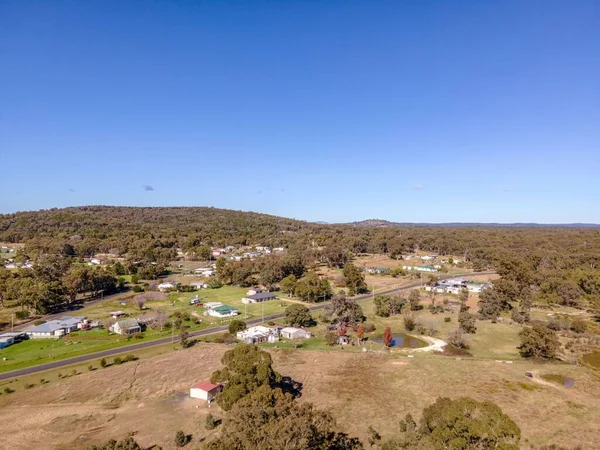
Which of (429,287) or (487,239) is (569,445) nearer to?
(429,287)

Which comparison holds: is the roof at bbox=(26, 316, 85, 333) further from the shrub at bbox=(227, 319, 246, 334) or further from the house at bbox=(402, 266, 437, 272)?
the house at bbox=(402, 266, 437, 272)

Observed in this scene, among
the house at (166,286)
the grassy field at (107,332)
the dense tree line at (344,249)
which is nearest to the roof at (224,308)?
the grassy field at (107,332)

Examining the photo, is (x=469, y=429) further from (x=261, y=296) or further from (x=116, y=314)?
(x=261, y=296)

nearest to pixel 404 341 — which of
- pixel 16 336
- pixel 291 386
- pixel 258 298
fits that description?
pixel 291 386

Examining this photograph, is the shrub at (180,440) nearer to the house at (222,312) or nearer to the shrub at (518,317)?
the house at (222,312)

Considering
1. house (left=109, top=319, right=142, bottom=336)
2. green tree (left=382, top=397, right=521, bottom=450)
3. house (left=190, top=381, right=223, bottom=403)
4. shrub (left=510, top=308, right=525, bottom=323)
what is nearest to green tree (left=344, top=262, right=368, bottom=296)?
shrub (left=510, top=308, right=525, bottom=323)

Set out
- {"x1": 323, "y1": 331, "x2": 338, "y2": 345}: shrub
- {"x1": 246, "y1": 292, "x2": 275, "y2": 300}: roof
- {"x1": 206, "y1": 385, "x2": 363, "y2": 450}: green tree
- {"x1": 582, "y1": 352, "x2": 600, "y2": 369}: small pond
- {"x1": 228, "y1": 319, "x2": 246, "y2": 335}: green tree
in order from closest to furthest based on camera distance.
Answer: {"x1": 206, "y1": 385, "x2": 363, "y2": 450}: green tree → {"x1": 582, "y1": 352, "x2": 600, "y2": 369}: small pond → {"x1": 323, "y1": 331, "x2": 338, "y2": 345}: shrub → {"x1": 228, "y1": 319, "x2": 246, "y2": 335}: green tree → {"x1": 246, "y1": 292, "x2": 275, "y2": 300}: roof
